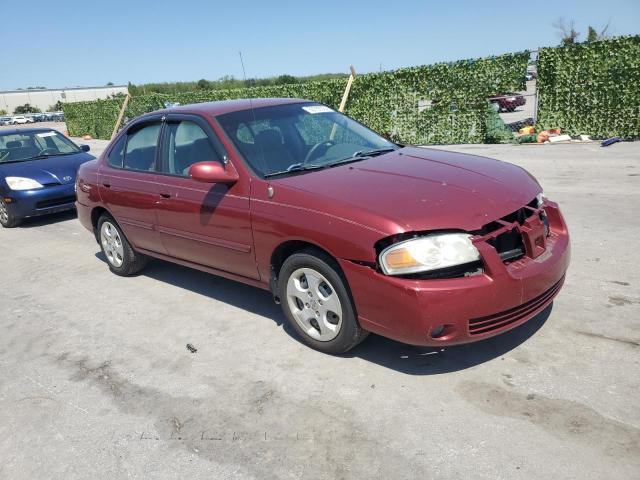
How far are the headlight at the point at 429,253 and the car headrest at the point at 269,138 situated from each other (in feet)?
5.21

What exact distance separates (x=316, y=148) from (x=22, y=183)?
6.40 metres

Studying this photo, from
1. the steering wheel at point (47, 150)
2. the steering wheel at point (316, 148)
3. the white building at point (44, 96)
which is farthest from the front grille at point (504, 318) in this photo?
the white building at point (44, 96)

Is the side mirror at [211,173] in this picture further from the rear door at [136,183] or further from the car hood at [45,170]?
the car hood at [45,170]

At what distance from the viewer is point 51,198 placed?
870cm

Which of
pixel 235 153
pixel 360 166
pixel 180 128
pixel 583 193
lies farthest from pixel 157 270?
pixel 583 193

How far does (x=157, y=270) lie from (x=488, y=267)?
4043 mm

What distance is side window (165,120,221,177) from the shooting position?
4316 mm

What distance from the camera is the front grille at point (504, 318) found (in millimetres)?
3080

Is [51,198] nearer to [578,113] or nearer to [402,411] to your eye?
[402,411]

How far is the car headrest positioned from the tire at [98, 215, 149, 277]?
2.17 m

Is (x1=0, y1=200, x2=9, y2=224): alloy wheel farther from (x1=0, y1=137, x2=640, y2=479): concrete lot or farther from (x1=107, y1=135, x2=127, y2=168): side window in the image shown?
(x1=0, y1=137, x2=640, y2=479): concrete lot

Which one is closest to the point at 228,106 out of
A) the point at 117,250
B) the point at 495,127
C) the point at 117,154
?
the point at 117,154

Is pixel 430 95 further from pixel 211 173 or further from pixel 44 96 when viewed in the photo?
pixel 44 96

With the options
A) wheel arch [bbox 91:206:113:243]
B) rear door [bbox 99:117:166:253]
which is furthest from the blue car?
rear door [bbox 99:117:166:253]
